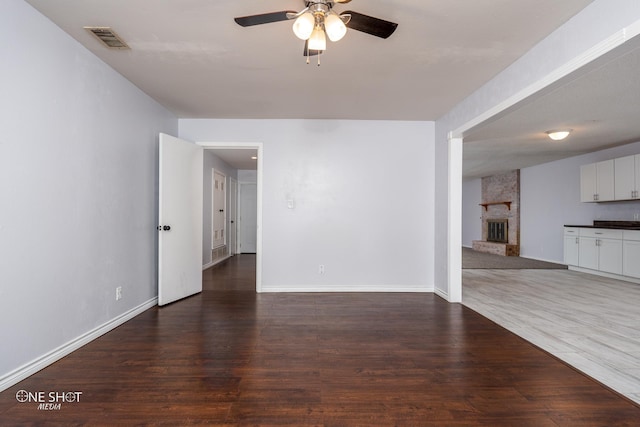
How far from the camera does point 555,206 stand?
7.54m

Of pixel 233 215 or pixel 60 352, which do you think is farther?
pixel 233 215

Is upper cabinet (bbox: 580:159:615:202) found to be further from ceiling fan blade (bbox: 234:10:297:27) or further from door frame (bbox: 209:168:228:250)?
door frame (bbox: 209:168:228:250)

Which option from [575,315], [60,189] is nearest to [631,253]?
[575,315]

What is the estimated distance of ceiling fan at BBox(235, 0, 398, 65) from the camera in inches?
69.1

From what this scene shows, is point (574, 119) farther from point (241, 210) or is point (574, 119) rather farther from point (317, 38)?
point (241, 210)

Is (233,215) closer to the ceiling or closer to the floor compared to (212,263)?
closer to the ceiling

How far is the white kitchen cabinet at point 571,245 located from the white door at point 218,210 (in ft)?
24.7

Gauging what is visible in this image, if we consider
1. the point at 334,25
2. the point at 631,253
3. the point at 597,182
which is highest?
the point at 334,25

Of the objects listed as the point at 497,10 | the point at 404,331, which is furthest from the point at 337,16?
the point at 404,331

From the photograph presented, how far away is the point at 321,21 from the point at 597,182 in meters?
6.93

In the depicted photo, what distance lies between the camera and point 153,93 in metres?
3.58

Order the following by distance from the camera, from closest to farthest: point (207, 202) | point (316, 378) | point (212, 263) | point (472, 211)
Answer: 1. point (316, 378)
2. point (207, 202)
3. point (212, 263)
4. point (472, 211)

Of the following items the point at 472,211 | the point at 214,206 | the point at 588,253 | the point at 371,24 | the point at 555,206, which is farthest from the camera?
the point at 472,211

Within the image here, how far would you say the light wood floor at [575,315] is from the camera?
237 cm
